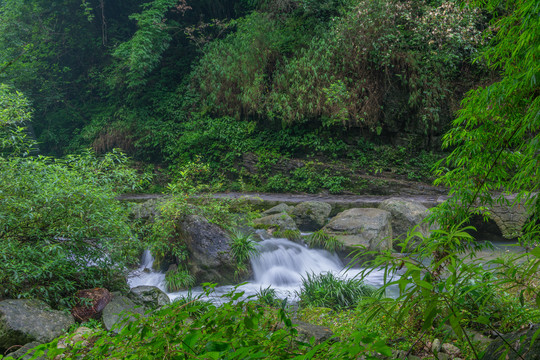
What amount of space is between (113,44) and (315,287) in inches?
796

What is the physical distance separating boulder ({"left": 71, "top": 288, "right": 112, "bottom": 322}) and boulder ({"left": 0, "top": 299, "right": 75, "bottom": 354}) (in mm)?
207

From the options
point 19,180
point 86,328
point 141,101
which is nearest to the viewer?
point 86,328

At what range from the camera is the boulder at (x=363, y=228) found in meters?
7.79

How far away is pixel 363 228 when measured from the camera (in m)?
8.11

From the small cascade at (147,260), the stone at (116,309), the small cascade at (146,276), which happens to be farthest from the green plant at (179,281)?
the stone at (116,309)

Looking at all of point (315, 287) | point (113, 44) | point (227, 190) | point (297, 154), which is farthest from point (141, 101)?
point (315, 287)

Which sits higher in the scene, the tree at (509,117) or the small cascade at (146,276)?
the tree at (509,117)

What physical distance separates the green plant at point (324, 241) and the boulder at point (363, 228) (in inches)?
6.0

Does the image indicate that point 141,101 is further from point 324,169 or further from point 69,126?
point 324,169

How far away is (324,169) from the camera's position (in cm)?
1364

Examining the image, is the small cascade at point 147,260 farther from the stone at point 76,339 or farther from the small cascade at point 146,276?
the stone at point 76,339

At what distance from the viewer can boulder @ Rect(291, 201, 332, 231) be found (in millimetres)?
9711

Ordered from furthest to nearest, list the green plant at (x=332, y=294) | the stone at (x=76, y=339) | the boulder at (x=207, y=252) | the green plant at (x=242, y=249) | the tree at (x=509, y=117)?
the green plant at (x=242, y=249), the boulder at (x=207, y=252), the green plant at (x=332, y=294), the stone at (x=76, y=339), the tree at (x=509, y=117)

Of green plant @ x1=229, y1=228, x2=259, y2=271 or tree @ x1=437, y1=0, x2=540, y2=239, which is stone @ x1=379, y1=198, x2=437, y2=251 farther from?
tree @ x1=437, y1=0, x2=540, y2=239
